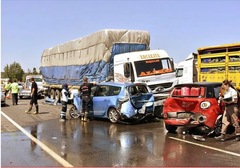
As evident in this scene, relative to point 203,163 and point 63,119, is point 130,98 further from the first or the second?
point 203,163

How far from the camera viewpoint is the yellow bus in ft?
39.4

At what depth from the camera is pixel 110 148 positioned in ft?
23.0

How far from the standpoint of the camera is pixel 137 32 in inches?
612

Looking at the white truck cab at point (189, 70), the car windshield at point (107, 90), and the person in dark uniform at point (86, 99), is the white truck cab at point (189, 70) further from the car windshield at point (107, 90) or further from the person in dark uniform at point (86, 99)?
the person in dark uniform at point (86, 99)

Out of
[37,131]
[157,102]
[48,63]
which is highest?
[48,63]

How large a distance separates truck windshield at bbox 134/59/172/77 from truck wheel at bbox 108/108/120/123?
2.90m

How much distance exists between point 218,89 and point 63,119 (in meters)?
6.46

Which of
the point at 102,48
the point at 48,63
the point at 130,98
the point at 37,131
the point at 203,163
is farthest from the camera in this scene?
the point at 48,63

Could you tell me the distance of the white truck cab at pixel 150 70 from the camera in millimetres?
13078

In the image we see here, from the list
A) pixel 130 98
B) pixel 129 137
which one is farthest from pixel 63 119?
pixel 129 137

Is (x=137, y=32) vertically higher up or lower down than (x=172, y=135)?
higher up

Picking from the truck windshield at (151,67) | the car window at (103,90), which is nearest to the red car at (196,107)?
the car window at (103,90)

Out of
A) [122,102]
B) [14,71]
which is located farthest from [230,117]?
[14,71]

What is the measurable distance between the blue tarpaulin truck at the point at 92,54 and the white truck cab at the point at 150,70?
1160 millimetres
